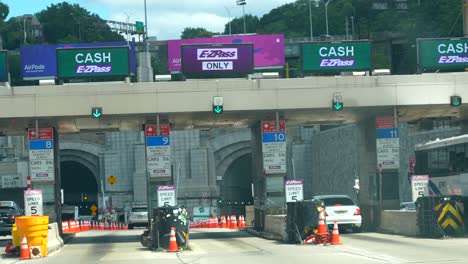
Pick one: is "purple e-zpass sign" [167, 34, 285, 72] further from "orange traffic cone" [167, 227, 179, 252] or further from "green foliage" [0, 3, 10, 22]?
"green foliage" [0, 3, 10, 22]

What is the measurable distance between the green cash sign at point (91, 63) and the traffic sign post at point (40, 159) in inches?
119

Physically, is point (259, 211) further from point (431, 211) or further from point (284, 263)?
point (284, 263)

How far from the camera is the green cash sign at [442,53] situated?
110 feet

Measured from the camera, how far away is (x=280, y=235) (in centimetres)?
2884

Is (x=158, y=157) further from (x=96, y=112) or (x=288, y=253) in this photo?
(x=288, y=253)

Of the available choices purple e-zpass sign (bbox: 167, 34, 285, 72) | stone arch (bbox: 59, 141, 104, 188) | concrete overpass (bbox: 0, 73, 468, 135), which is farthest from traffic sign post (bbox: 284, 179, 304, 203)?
stone arch (bbox: 59, 141, 104, 188)

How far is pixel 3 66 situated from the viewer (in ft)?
108

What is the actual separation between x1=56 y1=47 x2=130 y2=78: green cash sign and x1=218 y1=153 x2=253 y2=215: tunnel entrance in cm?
4351

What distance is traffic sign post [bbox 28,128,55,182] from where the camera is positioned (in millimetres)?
33156

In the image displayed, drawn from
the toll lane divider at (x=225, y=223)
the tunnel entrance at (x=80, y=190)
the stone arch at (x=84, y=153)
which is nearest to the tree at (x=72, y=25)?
the tunnel entrance at (x=80, y=190)

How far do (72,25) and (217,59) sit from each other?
4926 inches

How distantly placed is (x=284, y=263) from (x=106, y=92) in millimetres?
14840

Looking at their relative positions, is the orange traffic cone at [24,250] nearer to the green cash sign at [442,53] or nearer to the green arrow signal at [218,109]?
the green arrow signal at [218,109]

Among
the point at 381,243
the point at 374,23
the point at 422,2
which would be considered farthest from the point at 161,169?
the point at 374,23
